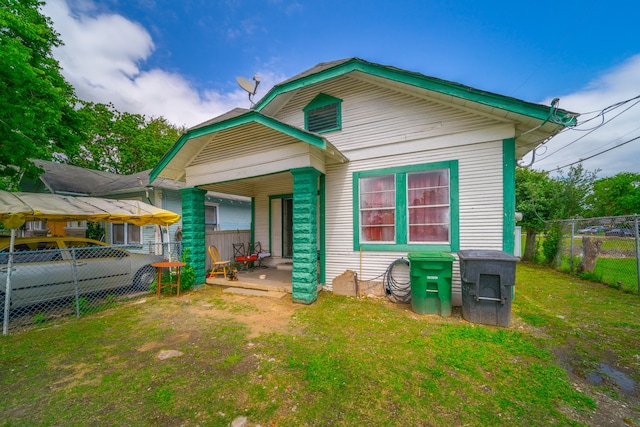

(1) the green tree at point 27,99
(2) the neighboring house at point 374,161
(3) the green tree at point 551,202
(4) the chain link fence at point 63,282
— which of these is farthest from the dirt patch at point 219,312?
(3) the green tree at point 551,202

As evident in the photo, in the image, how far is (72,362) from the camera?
10.1ft

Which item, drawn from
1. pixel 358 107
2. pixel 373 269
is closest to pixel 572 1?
pixel 358 107

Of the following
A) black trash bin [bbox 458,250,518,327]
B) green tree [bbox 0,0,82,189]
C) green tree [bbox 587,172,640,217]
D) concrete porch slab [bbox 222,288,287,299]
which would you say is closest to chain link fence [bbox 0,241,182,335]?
concrete porch slab [bbox 222,288,287,299]

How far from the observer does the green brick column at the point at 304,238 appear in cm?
503

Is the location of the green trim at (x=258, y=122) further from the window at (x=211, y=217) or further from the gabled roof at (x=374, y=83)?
the window at (x=211, y=217)

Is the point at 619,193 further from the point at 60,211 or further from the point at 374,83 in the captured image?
the point at 60,211

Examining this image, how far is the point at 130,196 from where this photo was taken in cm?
1051

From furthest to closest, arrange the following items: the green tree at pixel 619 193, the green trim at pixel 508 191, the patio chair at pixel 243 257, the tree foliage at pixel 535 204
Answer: the green tree at pixel 619 193, the tree foliage at pixel 535 204, the patio chair at pixel 243 257, the green trim at pixel 508 191

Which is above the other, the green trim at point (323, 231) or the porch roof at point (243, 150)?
the porch roof at point (243, 150)

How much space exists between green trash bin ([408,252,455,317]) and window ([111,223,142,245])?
1164cm

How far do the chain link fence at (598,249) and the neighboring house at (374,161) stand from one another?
370cm

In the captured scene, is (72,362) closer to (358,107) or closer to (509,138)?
(358,107)

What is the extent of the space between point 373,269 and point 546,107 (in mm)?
4368

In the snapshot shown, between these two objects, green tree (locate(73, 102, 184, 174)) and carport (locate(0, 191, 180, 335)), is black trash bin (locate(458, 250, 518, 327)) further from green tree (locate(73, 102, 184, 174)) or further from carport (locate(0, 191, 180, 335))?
green tree (locate(73, 102, 184, 174))
